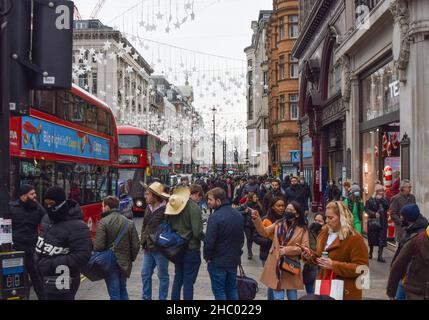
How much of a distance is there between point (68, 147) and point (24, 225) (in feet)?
17.9

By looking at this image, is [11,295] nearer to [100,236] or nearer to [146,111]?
[100,236]

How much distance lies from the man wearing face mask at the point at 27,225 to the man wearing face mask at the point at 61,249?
2130 mm

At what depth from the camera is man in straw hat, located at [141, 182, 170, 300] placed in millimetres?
8172

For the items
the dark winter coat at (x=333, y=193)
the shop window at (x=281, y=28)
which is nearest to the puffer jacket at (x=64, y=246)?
the dark winter coat at (x=333, y=193)

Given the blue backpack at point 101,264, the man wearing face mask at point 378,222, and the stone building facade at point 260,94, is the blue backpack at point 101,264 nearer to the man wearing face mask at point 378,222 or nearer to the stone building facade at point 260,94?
the man wearing face mask at point 378,222

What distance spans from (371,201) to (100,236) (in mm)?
8011

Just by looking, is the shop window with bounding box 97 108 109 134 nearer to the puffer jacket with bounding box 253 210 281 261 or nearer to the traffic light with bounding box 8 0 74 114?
the puffer jacket with bounding box 253 210 281 261

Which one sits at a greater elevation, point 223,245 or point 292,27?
point 292,27

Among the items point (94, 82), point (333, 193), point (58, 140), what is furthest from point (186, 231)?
point (94, 82)

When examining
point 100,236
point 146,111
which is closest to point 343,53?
point 100,236

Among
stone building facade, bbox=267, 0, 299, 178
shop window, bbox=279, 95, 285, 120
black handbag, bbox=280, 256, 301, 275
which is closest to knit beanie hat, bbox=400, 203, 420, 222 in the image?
black handbag, bbox=280, 256, 301, 275

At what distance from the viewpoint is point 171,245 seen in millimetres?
7402

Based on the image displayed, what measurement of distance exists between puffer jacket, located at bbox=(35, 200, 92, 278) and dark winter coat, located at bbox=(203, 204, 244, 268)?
5.00ft

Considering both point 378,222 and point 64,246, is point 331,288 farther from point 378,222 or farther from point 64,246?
point 378,222
